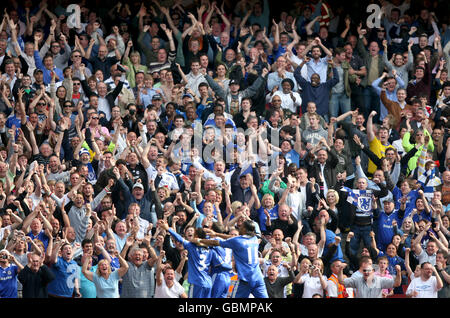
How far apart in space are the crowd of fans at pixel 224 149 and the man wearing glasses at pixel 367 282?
0.03 meters

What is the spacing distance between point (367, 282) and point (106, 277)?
3.61m

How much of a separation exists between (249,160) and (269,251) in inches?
89.3

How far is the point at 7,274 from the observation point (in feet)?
62.8

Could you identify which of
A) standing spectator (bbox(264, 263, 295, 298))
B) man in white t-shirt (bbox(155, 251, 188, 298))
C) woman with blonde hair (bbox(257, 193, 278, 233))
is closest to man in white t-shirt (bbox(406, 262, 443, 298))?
standing spectator (bbox(264, 263, 295, 298))

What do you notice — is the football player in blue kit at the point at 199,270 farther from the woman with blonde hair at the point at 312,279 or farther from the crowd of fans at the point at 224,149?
the woman with blonde hair at the point at 312,279

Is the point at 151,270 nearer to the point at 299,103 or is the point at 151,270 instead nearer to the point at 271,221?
the point at 271,221

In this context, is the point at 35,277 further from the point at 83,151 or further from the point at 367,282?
the point at 367,282

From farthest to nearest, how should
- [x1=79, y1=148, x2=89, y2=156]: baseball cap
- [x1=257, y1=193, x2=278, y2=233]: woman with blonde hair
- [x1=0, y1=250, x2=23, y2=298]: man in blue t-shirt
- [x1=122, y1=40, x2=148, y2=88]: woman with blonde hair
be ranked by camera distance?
[x1=122, y1=40, x2=148, y2=88]: woman with blonde hair < [x1=79, y1=148, x2=89, y2=156]: baseball cap < [x1=257, y1=193, x2=278, y2=233]: woman with blonde hair < [x1=0, y1=250, x2=23, y2=298]: man in blue t-shirt

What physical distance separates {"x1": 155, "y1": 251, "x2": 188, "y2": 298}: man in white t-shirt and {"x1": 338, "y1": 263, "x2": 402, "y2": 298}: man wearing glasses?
7.56 feet

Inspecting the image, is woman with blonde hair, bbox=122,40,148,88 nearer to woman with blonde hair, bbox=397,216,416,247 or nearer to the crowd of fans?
the crowd of fans

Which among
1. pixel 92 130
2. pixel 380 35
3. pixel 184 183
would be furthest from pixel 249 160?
pixel 380 35

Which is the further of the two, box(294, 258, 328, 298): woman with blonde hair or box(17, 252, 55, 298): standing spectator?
box(294, 258, 328, 298): woman with blonde hair

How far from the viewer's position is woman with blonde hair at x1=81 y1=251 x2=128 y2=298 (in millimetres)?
19094

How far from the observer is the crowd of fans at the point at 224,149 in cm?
1942
